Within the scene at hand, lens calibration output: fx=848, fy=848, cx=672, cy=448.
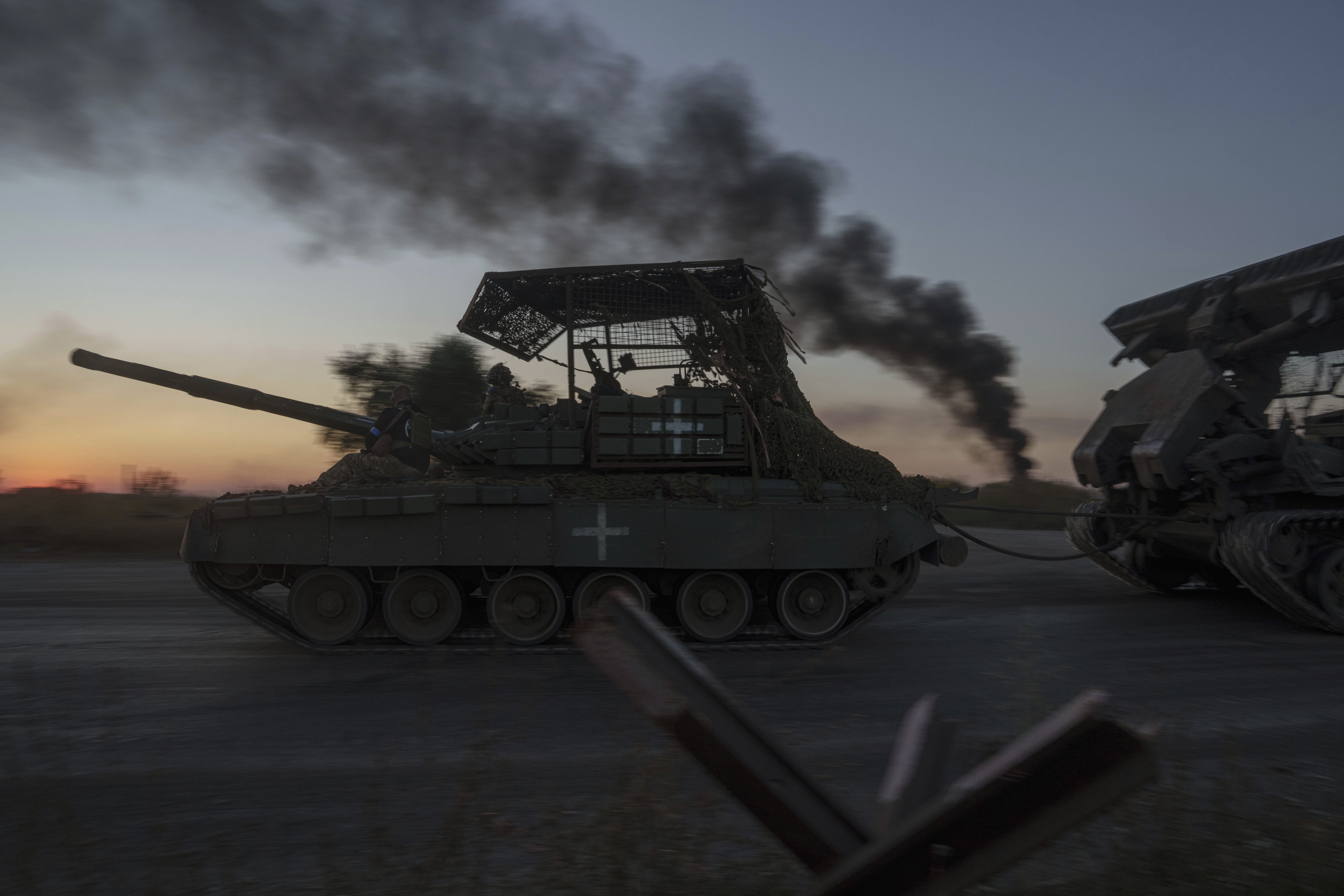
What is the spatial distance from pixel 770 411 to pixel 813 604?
6.04 ft

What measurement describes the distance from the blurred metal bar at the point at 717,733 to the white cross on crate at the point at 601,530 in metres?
6.04

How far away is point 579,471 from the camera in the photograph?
800 centimetres

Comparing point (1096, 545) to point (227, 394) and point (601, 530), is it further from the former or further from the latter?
point (227, 394)

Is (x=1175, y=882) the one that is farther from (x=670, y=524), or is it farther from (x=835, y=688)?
(x=670, y=524)

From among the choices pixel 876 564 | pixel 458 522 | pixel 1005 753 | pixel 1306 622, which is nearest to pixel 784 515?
pixel 876 564

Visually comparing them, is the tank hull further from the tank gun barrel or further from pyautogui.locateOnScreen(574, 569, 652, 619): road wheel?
the tank gun barrel

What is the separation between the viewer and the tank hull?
7344 mm

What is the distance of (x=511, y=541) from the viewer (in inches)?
294

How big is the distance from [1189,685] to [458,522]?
5.88m

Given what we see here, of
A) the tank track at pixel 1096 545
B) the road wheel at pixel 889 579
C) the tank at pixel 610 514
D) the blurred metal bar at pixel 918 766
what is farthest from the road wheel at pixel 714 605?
the blurred metal bar at pixel 918 766

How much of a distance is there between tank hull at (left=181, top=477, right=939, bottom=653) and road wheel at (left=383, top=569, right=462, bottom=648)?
10cm

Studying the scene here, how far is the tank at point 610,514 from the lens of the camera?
741 centimetres

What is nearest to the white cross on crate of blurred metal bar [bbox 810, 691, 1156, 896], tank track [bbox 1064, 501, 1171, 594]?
blurred metal bar [bbox 810, 691, 1156, 896]

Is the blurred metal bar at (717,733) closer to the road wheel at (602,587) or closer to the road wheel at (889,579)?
the road wheel at (602,587)
